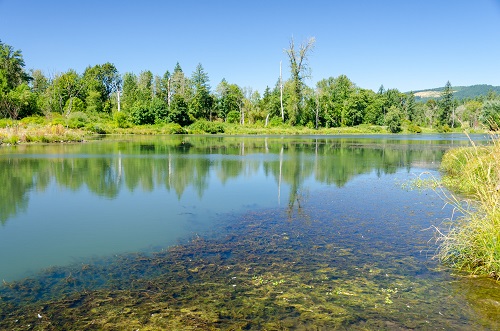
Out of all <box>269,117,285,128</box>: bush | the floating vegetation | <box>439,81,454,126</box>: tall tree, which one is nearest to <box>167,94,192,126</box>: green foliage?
<box>269,117,285,128</box>: bush

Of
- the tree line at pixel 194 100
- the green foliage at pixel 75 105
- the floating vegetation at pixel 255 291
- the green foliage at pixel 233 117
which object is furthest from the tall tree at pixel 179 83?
the floating vegetation at pixel 255 291

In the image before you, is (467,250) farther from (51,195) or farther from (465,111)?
(465,111)

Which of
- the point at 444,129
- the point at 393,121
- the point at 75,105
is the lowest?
the point at 444,129

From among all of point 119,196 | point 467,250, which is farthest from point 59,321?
point 119,196

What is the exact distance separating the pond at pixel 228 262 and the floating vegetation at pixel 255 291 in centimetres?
2

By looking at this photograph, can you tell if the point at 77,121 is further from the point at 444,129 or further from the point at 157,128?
the point at 444,129

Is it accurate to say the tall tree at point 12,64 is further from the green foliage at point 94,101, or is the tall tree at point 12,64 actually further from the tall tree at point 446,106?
the tall tree at point 446,106

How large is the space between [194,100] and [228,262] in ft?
217

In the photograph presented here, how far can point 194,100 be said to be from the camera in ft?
230

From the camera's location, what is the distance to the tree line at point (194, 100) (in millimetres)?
62469

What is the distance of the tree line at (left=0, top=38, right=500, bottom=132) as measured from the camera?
205 feet

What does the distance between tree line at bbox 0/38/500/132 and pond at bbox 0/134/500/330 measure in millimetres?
50430

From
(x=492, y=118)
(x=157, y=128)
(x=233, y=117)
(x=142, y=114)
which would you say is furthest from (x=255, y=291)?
(x=233, y=117)

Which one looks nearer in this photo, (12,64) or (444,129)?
(12,64)
